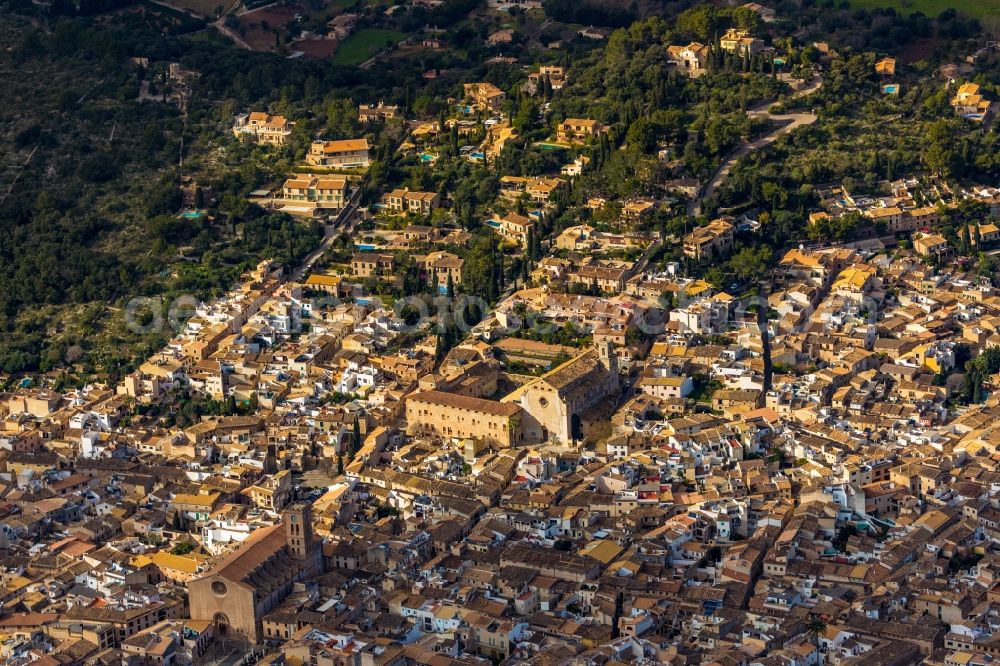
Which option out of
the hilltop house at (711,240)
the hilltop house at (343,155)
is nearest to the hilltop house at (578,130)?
the hilltop house at (343,155)

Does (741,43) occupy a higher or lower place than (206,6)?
lower

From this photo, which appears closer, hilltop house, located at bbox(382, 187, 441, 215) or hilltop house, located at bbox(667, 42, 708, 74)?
hilltop house, located at bbox(382, 187, 441, 215)

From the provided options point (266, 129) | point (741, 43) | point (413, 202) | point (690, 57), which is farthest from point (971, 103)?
point (266, 129)

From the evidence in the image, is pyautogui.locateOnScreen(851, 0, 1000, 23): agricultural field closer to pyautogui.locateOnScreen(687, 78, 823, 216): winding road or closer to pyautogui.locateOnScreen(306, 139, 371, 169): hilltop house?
pyautogui.locateOnScreen(687, 78, 823, 216): winding road

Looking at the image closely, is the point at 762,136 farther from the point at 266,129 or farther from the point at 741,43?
the point at 266,129

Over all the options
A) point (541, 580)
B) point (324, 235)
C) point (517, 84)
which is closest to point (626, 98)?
point (517, 84)

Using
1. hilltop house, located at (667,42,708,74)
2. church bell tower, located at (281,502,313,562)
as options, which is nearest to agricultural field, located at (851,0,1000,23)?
hilltop house, located at (667,42,708,74)
